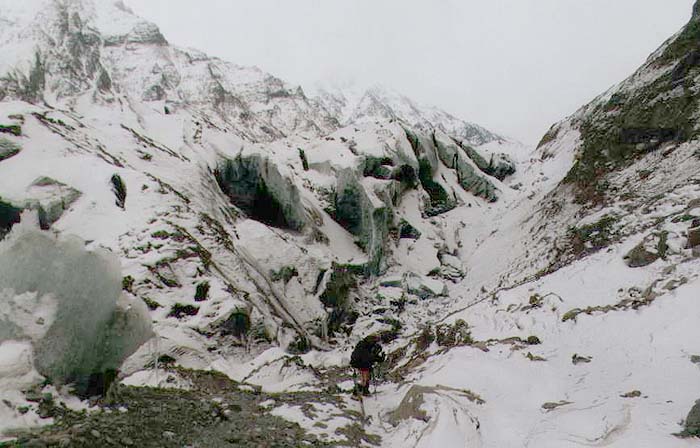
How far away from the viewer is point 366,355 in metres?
12.2

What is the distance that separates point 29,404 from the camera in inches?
247

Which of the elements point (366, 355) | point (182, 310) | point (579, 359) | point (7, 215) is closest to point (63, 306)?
point (366, 355)

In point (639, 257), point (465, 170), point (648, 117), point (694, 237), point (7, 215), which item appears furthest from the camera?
point (465, 170)

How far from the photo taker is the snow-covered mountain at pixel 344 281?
7414 millimetres

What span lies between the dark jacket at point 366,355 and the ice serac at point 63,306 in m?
6.15

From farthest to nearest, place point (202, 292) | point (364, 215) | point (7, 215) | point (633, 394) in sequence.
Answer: point (364, 215), point (202, 292), point (7, 215), point (633, 394)

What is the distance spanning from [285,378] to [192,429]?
7.09m

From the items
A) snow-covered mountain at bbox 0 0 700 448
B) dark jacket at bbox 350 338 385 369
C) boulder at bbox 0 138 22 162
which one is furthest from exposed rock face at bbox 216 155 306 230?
dark jacket at bbox 350 338 385 369

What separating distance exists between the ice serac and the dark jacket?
6.15 m

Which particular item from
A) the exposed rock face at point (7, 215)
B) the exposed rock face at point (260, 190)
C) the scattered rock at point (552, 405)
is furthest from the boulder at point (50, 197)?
the scattered rock at point (552, 405)

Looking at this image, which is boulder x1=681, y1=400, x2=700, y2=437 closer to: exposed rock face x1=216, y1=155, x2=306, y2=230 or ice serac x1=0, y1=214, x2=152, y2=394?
ice serac x1=0, y1=214, x2=152, y2=394

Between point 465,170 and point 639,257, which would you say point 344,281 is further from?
point 465,170

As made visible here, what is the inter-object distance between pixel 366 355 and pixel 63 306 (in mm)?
7547

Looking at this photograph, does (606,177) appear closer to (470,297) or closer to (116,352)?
(470,297)
